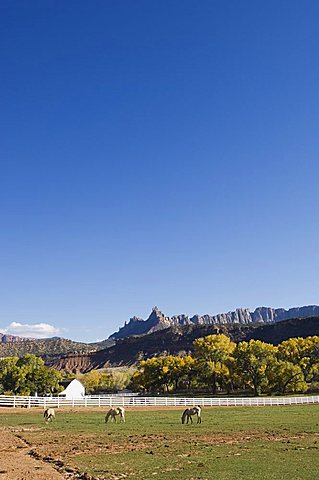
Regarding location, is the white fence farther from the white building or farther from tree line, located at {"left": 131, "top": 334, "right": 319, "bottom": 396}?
the white building

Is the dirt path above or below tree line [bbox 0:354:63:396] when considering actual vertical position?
below

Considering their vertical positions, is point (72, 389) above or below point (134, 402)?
above

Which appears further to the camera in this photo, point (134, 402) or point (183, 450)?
point (134, 402)

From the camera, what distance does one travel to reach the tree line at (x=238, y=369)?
84.8 metres

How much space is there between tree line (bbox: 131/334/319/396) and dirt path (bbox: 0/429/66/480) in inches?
2634

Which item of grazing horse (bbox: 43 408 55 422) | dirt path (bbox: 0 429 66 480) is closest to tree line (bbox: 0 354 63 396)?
grazing horse (bbox: 43 408 55 422)

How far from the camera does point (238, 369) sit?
87.2 metres

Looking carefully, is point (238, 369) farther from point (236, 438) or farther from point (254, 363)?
point (236, 438)

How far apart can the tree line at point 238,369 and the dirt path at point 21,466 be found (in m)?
66.9

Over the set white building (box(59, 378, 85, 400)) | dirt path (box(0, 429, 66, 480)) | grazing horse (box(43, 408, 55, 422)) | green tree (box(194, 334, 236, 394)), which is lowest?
dirt path (box(0, 429, 66, 480))

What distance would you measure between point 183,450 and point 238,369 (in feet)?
226

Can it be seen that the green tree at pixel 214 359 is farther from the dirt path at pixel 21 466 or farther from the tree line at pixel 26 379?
the dirt path at pixel 21 466

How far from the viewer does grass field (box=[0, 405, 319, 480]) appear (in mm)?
16078

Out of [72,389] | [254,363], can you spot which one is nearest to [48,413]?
[254,363]
